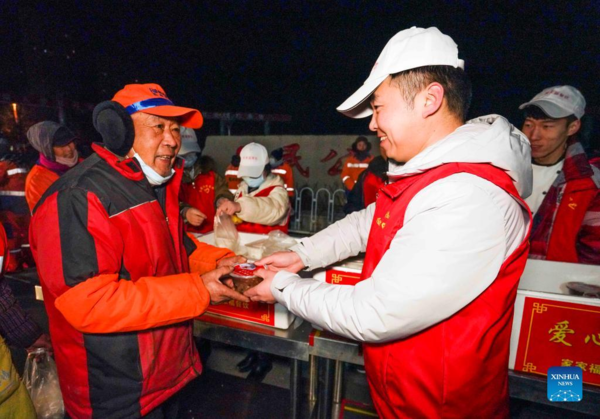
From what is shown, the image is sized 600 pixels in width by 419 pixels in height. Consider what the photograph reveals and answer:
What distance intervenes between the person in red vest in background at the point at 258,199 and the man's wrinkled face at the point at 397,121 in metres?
2.07

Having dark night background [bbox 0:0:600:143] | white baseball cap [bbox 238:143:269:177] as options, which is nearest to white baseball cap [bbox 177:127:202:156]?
white baseball cap [bbox 238:143:269:177]

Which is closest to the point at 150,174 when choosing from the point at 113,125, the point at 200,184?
the point at 113,125

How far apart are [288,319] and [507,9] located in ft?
29.3

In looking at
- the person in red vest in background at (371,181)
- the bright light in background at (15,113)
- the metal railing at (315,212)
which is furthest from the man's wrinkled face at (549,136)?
the bright light in background at (15,113)

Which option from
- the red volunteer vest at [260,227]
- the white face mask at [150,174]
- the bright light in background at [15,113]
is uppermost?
the bright light in background at [15,113]

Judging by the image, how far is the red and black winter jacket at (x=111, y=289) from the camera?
1.22 m

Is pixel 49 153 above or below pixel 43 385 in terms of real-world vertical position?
above

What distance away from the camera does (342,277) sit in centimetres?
176

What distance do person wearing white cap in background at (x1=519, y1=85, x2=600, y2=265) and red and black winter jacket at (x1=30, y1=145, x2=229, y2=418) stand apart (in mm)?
2573

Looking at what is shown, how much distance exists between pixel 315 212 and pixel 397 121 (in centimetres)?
595

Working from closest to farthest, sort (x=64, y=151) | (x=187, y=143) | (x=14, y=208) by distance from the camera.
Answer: (x=64, y=151) < (x=187, y=143) < (x=14, y=208)

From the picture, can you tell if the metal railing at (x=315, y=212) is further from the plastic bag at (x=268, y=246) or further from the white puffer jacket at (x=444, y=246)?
the white puffer jacket at (x=444, y=246)

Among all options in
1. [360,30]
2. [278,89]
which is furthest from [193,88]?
[360,30]

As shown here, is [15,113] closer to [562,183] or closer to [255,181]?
[255,181]
